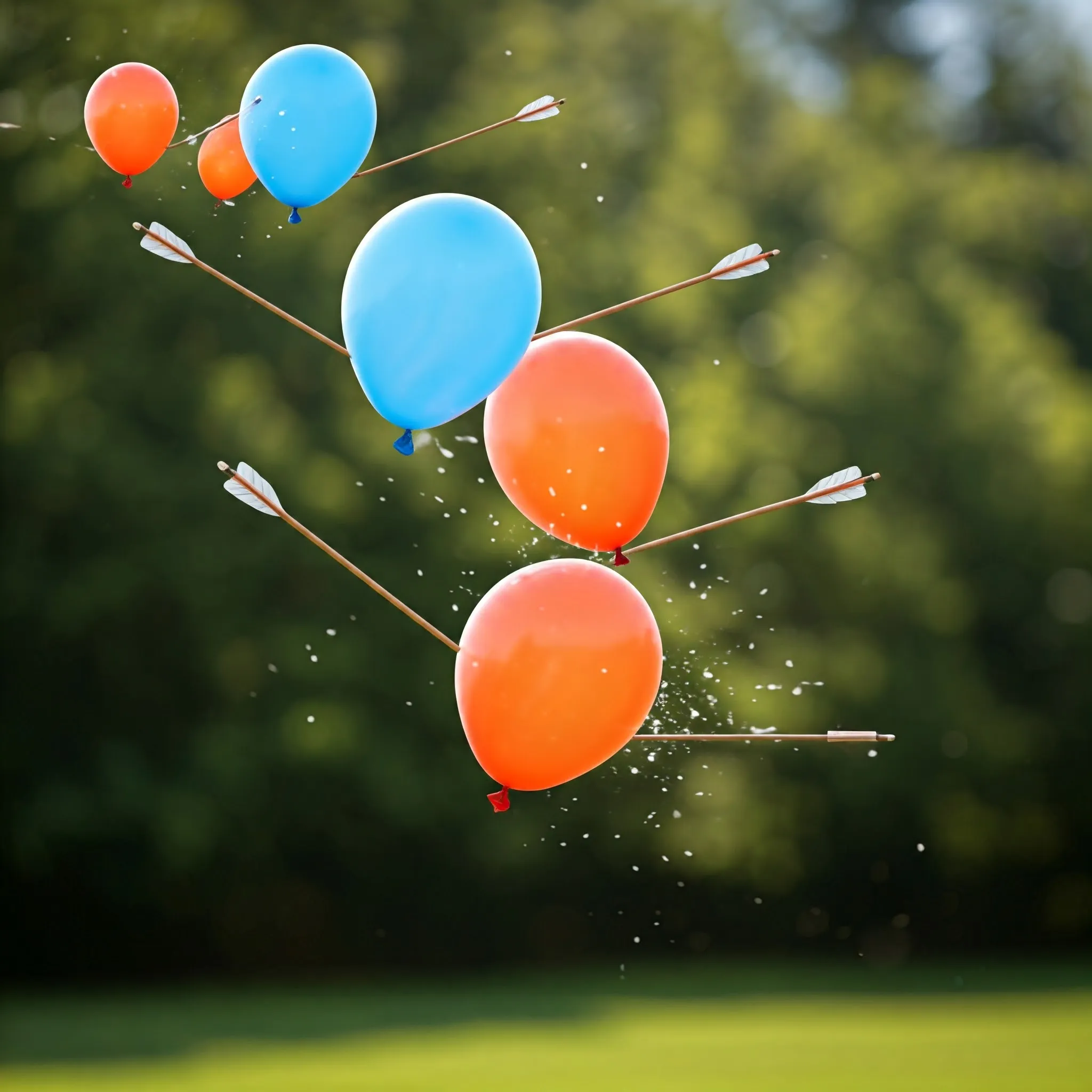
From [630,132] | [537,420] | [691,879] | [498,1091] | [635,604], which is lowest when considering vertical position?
[691,879]

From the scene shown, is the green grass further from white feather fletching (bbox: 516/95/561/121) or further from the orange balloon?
white feather fletching (bbox: 516/95/561/121)

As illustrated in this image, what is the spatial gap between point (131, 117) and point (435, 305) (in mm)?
1106

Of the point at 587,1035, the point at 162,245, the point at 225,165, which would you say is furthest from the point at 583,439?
the point at 587,1035

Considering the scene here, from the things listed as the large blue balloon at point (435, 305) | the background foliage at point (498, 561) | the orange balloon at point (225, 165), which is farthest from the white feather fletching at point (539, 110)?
the background foliage at point (498, 561)

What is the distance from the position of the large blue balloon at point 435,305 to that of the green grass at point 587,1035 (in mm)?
7074

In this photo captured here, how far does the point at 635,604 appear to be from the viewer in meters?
2.50

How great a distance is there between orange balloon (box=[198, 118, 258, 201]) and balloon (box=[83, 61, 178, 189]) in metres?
0.08

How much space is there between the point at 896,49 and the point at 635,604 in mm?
18584

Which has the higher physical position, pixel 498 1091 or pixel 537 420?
pixel 537 420

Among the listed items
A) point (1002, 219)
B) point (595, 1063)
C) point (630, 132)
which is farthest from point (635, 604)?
point (1002, 219)

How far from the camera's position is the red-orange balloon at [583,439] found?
102 inches

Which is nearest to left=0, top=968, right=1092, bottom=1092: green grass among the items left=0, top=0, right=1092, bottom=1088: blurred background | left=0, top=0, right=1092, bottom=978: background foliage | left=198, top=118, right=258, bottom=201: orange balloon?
left=0, top=0, right=1092, bottom=1088: blurred background

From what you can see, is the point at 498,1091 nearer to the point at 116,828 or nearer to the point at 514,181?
the point at 116,828

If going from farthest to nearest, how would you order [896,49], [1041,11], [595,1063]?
[896,49] → [1041,11] → [595,1063]
